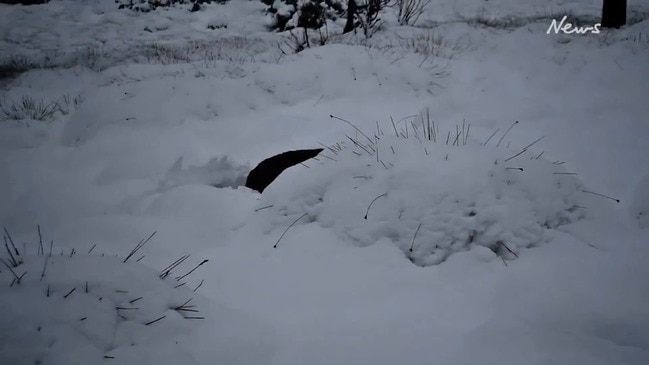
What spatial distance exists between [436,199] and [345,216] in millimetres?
632

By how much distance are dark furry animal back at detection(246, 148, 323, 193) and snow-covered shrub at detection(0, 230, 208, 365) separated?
1.80 meters

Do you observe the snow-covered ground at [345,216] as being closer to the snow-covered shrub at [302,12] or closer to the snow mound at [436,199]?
the snow mound at [436,199]

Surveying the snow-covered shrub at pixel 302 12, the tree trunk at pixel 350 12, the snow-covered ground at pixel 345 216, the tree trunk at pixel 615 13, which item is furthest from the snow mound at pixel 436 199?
the snow-covered shrub at pixel 302 12

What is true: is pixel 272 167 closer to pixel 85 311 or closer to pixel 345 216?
pixel 345 216

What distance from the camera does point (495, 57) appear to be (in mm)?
6164

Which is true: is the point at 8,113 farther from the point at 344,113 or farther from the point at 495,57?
the point at 495,57

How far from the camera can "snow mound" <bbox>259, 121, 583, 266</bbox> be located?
2.37 metres

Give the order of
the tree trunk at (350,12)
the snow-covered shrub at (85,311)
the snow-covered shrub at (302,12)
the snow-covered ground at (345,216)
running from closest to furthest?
the snow-covered shrub at (85,311) < the snow-covered ground at (345,216) < the tree trunk at (350,12) < the snow-covered shrub at (302,12)

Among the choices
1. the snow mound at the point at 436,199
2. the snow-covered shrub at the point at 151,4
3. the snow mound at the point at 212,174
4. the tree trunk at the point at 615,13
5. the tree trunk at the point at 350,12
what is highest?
the snow-covered shrub at the point at 151,4

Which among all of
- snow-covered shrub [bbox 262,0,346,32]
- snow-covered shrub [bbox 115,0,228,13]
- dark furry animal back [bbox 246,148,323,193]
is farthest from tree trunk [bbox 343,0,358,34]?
snow-covered shrub [bbox 115,0,228,13]

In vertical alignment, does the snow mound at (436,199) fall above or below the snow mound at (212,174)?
above

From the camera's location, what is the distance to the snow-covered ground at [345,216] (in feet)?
5.64

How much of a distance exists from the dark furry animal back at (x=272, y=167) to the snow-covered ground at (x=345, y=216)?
227 millimetres

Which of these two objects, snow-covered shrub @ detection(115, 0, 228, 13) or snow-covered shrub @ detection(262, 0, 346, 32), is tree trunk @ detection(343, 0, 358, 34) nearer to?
snow-covered shrub @ detection(262, 0, 346, 32)
